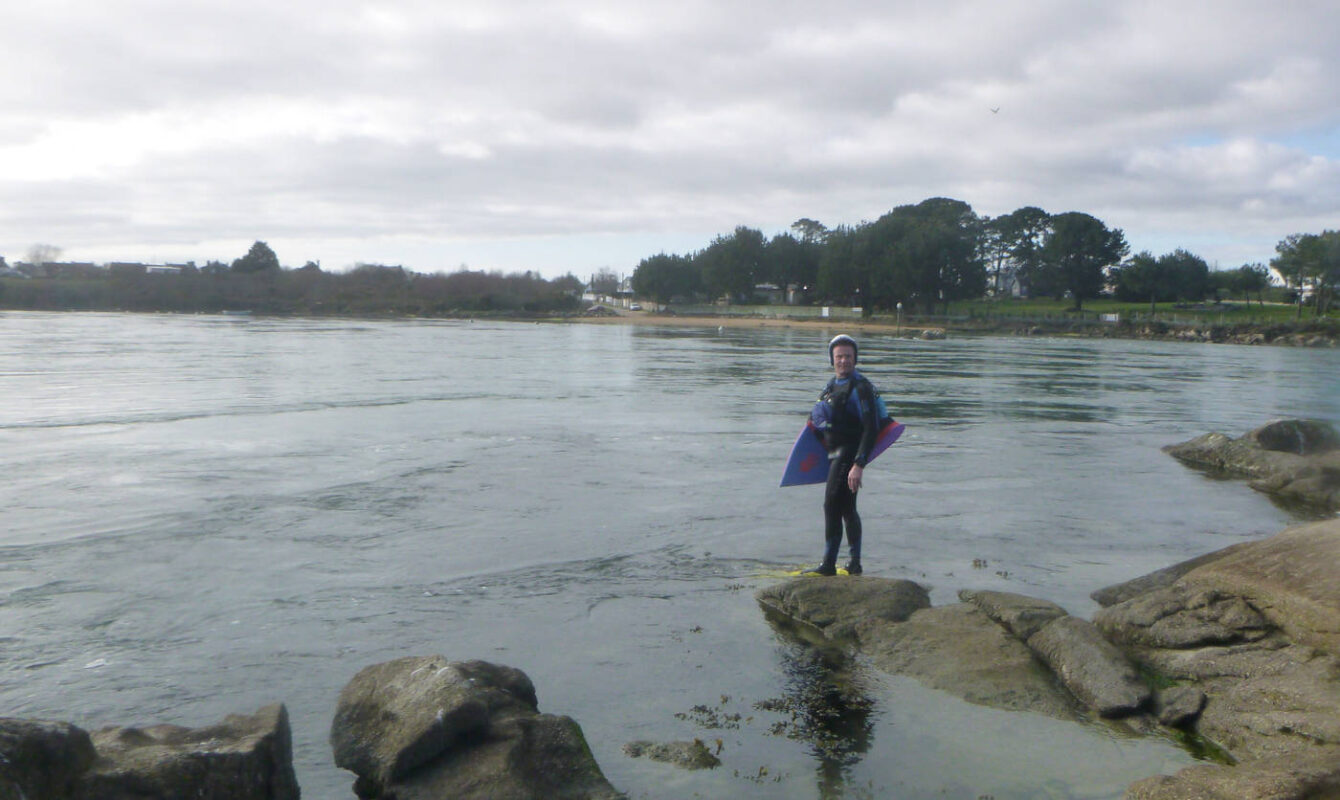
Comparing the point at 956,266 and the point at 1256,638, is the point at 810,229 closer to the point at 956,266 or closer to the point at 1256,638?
the point at 956,266

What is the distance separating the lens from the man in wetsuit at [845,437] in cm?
781

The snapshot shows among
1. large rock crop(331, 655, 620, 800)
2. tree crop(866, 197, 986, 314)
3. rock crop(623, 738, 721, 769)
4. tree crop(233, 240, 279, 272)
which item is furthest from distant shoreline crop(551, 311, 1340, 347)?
large rock crop(331, 655, 620, 800)

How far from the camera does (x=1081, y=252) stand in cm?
10062

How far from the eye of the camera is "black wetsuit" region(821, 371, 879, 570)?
7.82 metres

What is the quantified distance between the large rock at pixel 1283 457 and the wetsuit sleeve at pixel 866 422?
8.00 m

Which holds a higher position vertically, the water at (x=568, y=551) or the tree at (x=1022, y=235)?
the tree at (x=1022, y=235)

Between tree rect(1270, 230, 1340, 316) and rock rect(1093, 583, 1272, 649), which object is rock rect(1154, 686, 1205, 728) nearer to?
rock rect(1093, 583, 1272, 649)

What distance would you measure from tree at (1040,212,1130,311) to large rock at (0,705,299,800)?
104 m

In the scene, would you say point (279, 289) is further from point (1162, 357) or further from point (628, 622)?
point (628, 622)

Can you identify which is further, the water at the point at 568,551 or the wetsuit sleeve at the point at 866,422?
the wetsuit sleeve at the point at 866,422

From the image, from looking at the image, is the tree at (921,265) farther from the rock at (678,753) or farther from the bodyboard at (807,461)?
the rock at (678,753)

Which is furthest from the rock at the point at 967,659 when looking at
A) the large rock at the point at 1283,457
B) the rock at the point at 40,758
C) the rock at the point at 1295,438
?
the rock at the point at 1295,438

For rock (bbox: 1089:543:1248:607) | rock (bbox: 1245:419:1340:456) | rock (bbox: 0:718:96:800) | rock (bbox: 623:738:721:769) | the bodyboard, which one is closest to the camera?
rock (bbox: 0:718:96:800)

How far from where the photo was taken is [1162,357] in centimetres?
5222
